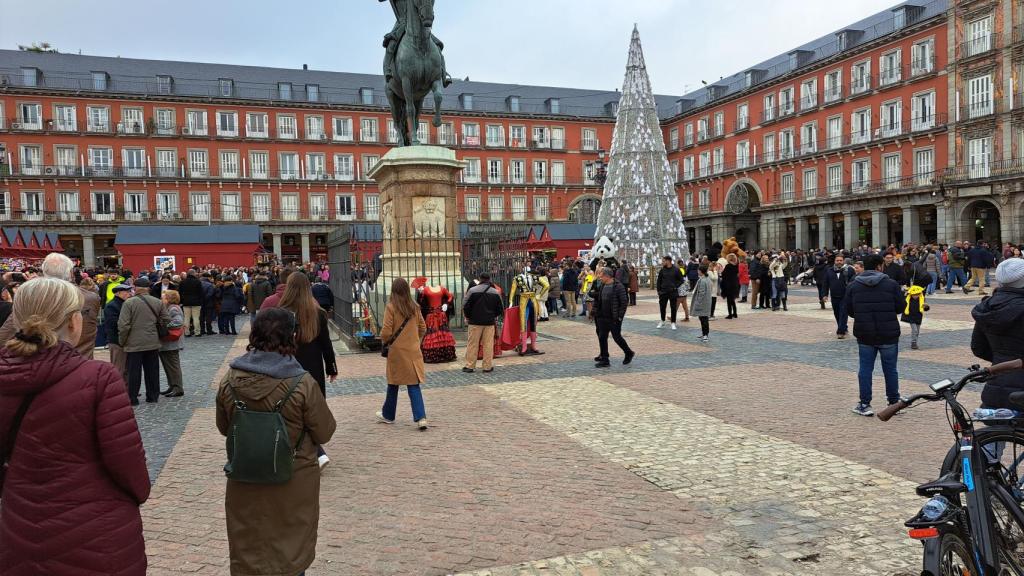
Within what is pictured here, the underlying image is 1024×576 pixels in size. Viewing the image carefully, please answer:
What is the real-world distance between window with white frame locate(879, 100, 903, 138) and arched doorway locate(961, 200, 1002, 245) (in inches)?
238

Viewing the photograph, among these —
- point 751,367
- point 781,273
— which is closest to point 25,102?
point 781,273

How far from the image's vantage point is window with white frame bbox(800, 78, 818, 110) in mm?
43969

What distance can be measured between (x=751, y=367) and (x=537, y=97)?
171 ft

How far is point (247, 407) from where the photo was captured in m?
2.91

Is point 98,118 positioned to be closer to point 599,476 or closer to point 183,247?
point 183,247

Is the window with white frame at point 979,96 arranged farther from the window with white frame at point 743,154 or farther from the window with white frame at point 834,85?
the window with white frame at point 743,154

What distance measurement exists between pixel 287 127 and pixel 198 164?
22.1 ft

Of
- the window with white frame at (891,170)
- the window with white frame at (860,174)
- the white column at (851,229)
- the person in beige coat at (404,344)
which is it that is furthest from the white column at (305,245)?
the person in beige coat at (404,344)

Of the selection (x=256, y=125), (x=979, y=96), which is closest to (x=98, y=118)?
(x=256, y=125)

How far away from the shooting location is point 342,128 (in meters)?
51.7

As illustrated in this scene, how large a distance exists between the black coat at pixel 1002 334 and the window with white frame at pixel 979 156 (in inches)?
1413

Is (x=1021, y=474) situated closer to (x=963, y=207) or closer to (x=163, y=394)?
(x=163, y=394)

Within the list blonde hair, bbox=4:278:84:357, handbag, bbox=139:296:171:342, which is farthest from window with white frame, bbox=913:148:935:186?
blonde hair, bbox=4:278:84:357

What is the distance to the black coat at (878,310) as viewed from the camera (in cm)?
680
